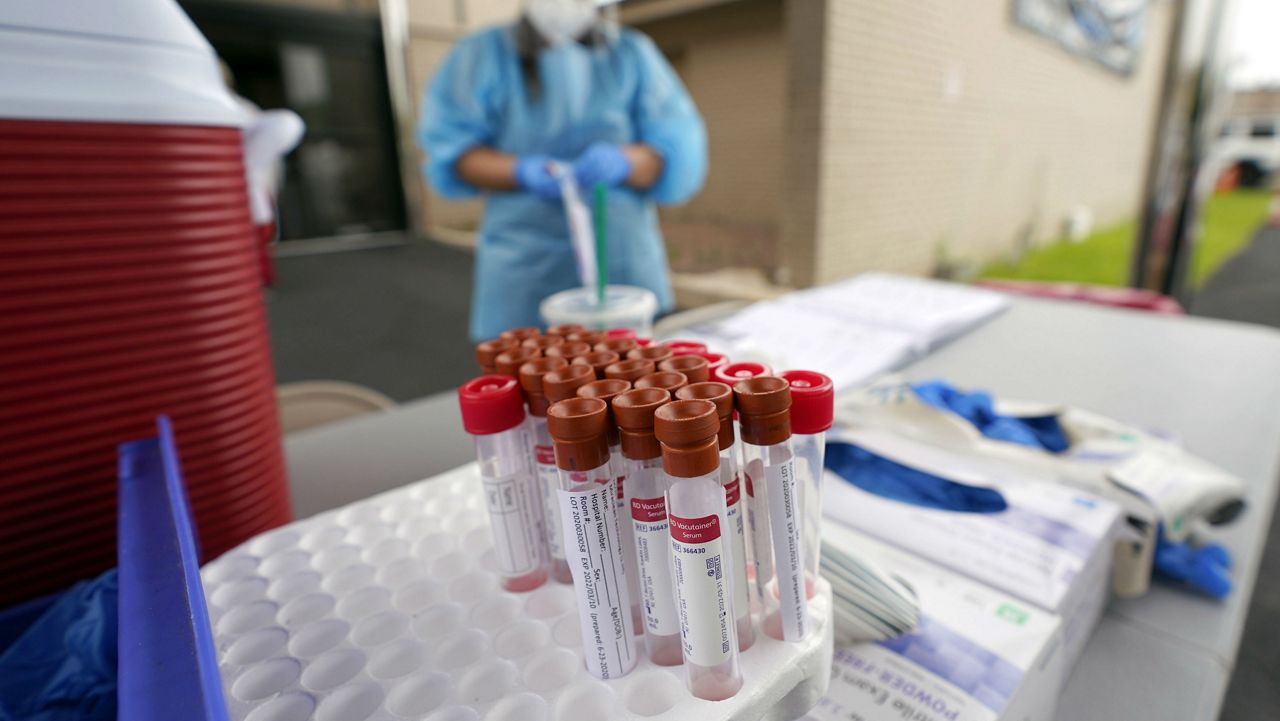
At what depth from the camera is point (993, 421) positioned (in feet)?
2.74

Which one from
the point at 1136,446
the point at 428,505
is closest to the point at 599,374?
the point at 428,505

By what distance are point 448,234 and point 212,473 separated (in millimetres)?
7198

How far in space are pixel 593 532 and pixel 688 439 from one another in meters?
0.08

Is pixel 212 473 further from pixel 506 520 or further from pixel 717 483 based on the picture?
pixel 717 483

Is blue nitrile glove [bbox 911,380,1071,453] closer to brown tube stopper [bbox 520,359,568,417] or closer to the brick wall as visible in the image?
brown tube stopper [bbox 520,359,568,417]

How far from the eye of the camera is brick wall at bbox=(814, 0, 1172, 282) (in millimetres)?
3561

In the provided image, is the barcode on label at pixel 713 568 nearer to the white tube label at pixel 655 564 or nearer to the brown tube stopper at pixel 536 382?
the white tube label at pixel 655 564

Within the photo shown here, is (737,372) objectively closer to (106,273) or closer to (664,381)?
(664,381)

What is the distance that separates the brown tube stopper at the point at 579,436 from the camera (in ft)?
1.16

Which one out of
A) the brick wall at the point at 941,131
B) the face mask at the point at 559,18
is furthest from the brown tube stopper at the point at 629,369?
the brick wall at the point at 941,131

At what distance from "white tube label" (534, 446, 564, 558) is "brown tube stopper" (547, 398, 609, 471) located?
9 cm

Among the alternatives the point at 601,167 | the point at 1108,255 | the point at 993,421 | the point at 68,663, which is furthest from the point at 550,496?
the point at 1108,255

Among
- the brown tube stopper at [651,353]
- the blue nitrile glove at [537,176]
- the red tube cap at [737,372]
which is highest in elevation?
the blue nitrile glove at [537,176]

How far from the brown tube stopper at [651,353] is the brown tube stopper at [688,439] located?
0.14 metres
